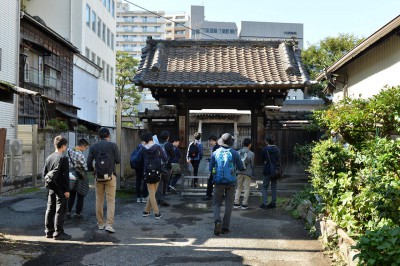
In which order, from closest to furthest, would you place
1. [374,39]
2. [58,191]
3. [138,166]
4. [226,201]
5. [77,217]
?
1. [58,191]
2. [226,201]
3. [77,217]
4. [138,166]
5. [374,39]

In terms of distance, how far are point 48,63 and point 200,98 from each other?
13004 millimetres

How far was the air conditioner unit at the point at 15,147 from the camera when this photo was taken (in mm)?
14148

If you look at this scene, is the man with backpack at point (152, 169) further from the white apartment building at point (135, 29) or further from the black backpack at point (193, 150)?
the white apartment building at point (135, 29)

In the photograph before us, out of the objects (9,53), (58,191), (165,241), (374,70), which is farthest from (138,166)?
(9,53)

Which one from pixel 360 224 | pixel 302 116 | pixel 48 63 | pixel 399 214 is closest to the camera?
pixel 399 214

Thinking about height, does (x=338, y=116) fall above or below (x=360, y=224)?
above

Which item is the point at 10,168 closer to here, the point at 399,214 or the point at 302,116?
the point at 302,116

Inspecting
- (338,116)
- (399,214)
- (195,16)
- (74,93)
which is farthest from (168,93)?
(195,16)

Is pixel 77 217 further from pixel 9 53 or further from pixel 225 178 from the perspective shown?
pixel 9 53

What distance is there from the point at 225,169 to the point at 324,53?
2307 centimetres

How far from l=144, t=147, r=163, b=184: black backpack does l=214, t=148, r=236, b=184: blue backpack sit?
1.58 meters

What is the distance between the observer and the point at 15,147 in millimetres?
14375

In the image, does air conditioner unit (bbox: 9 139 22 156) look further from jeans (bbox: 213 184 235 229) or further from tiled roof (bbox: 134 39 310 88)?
jeans (bbox: 213 184 235 229)

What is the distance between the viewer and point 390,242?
4598 millimetres
